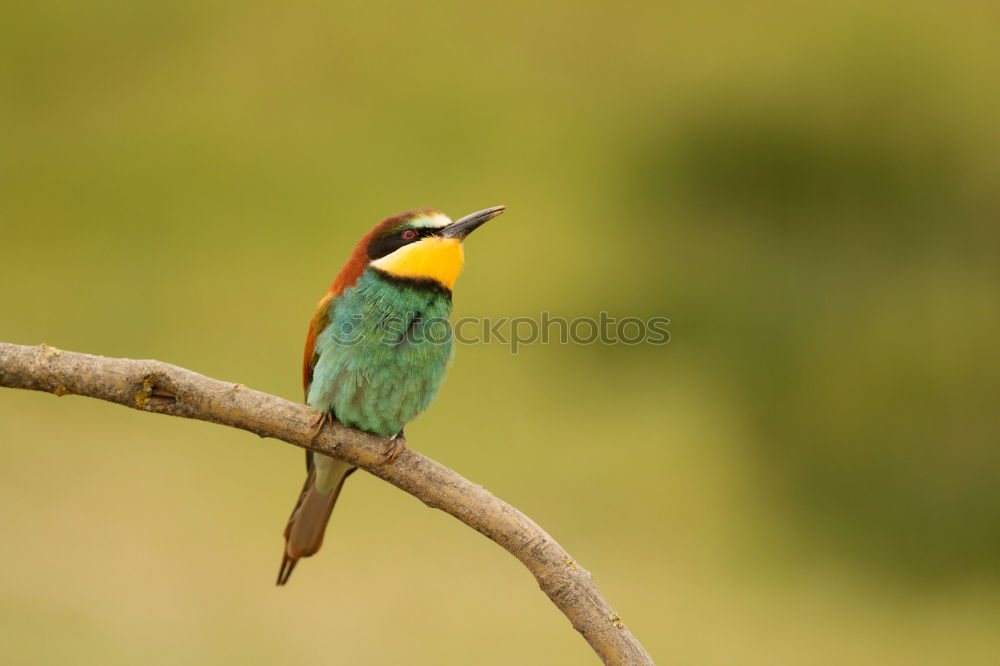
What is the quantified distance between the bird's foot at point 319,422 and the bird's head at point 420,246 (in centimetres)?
29

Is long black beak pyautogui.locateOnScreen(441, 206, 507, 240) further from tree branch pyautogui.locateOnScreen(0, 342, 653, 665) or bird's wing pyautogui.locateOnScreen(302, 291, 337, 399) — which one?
tree branch pyautogui.locateOnScreen(0, 342, 653, 665)

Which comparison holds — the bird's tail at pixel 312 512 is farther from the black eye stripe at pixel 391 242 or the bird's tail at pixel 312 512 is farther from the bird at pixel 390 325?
the black eye stripe at pixel 391 242

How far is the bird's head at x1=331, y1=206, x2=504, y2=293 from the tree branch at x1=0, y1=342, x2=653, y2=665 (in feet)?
1.13

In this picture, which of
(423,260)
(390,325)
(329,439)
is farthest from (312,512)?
(423,260)

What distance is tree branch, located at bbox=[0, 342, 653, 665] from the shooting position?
1546 mm

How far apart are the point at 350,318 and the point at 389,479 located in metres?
0.35

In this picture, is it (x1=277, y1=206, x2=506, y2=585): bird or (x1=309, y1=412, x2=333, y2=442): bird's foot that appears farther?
(x1=277, y1=206, x2=506, y2=585): bird

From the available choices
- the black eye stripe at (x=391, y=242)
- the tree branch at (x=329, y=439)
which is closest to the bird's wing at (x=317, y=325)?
the black eye stripe at (x=391, y=242)

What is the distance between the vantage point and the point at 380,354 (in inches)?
73.7

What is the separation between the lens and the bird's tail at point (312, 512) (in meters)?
2.06

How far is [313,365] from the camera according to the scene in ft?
6.54

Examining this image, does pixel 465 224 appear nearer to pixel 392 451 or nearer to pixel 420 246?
pixel 420 246

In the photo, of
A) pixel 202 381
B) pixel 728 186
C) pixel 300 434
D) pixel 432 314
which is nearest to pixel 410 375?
pixel 432 314

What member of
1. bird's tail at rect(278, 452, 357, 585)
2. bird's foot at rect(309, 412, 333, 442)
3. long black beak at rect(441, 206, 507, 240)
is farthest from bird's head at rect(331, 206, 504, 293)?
bird's tail at rect(278, 452, 357, 585)
